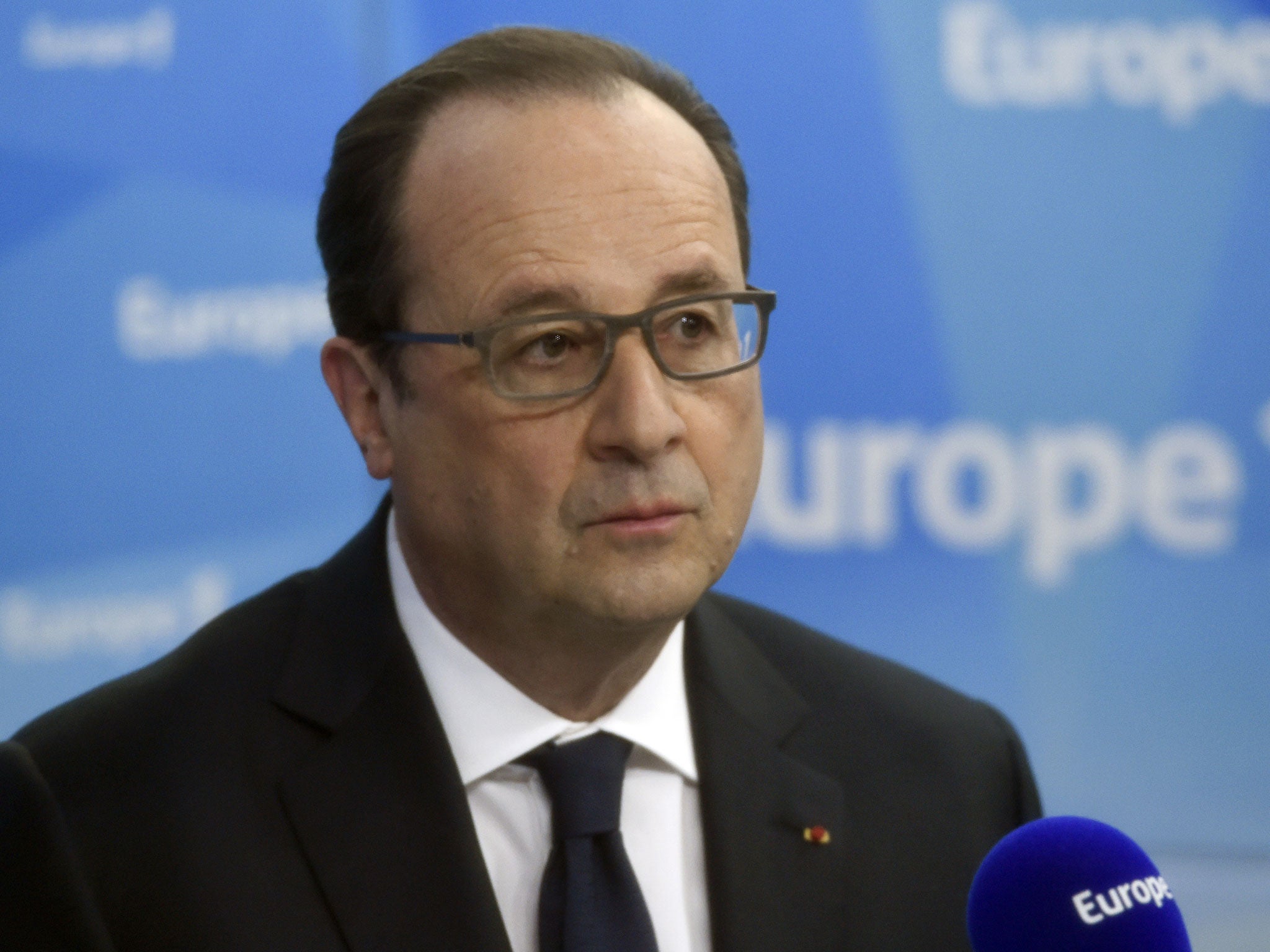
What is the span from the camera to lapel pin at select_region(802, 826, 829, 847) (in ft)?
6.06

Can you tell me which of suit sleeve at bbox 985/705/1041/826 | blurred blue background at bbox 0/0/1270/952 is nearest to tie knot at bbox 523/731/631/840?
suit sleeve at bbox 985/705/1041/826

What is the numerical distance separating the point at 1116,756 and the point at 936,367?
0.89m

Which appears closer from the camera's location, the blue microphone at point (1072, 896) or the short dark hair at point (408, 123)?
the blue microphone at point (1072, 896)

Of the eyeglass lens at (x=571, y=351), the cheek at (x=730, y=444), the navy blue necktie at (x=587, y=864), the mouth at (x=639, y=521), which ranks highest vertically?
the eyeglass lens at (x=571, y=351)

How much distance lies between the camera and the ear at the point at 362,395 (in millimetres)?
1875

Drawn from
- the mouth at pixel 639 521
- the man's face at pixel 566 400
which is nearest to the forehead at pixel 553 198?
the man's face at pixel 566 400

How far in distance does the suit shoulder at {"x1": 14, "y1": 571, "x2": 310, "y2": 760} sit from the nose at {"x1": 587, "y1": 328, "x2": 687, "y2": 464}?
531mm

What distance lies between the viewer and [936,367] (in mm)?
3088

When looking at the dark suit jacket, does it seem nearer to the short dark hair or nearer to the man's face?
the man's face

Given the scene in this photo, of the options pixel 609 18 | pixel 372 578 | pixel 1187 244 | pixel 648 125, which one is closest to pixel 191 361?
pixel 609 18

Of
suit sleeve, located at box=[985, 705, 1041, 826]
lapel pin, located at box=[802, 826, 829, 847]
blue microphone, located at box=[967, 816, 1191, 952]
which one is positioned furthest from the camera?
suit sleeve, located at box=[985, 705, 1041, 826]

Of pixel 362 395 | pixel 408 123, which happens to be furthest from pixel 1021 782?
pixel 408 123

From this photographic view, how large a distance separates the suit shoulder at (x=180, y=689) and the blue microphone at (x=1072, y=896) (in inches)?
36.1

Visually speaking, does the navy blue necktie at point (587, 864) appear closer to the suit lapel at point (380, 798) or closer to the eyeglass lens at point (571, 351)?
the suit lapel at point (380, 798)
